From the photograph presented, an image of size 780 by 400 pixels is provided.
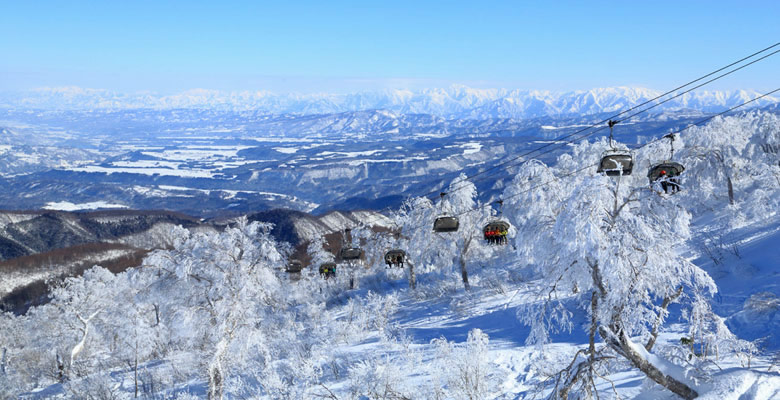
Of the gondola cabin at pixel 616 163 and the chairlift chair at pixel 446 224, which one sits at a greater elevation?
the gondola cabin at pixel 616 163

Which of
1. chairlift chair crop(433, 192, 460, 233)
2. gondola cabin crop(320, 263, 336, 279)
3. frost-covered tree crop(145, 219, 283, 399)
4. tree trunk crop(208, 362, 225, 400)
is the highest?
chairlift chair crop(433, 192, 460, 233)

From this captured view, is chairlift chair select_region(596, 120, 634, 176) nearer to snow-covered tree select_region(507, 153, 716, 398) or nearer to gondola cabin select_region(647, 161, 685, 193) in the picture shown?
snow-covered tree select_region(507, 153, 716, 398)

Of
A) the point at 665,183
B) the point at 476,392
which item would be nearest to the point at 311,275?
Answer: the point at 476,392

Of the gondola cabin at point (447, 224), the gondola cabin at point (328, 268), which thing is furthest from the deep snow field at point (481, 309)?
the gondola cabin at point (328, 268)

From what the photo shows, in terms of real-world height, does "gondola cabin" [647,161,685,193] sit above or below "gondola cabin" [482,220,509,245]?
Answer: above

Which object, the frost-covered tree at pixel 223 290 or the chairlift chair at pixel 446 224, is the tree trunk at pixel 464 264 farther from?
the chairlift chair at pixel 446 224

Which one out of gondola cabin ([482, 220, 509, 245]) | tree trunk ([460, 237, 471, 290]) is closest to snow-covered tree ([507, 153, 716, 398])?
gondola cabin ([482, 220, 509, 245])

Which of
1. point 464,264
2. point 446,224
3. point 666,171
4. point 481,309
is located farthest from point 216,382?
point 666,171

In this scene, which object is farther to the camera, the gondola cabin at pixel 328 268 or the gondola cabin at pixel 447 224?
Result: the gondola cabin at pixel 328 268
